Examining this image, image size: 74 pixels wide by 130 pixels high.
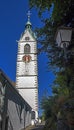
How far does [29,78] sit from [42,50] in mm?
34583

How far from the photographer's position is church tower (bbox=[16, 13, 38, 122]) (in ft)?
139

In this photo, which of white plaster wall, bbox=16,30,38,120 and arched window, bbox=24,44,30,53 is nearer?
white plaster wall, bbox=16,30,38,120

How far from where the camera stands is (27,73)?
147 feet

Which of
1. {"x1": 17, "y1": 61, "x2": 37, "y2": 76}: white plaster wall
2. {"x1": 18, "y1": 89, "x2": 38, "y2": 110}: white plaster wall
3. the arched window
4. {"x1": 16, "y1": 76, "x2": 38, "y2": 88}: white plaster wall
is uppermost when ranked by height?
the arched window

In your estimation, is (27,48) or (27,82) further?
(27,48)

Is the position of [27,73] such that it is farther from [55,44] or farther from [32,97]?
[55,44]

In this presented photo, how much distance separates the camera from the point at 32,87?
141 ft

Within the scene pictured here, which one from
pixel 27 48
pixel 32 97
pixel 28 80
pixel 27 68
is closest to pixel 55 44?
pixel 32 97

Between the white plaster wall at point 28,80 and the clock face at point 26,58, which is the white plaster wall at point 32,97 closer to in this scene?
the white plaster wall at point 28,80

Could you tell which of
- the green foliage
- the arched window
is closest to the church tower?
the arched window

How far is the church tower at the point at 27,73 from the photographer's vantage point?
4231 cm

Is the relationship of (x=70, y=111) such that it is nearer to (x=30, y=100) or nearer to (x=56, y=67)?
(x=56, y=67)

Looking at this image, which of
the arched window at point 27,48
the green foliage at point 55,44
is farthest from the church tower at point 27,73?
the green foliage at point 55,44

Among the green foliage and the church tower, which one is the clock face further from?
the green foliage
